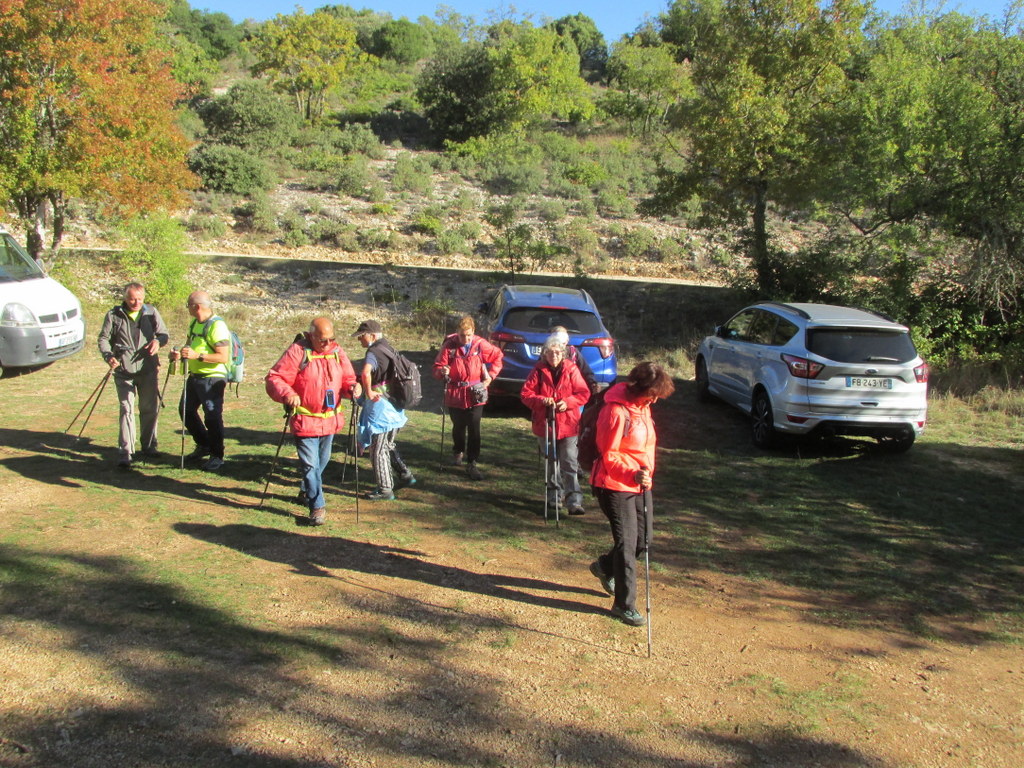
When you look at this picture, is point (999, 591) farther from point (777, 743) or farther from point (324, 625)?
point (324, 625)

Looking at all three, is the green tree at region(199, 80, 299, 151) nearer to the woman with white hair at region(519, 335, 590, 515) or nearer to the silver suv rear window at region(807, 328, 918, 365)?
the silver suv rear window at region(807, 328, 918, 365)

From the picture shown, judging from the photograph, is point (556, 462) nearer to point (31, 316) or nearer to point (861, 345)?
point (861, 345)

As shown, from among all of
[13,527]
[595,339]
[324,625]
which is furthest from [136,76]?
[324,625]

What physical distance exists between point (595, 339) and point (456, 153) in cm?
3032

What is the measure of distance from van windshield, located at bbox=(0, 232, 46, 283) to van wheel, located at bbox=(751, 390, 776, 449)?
10341mm

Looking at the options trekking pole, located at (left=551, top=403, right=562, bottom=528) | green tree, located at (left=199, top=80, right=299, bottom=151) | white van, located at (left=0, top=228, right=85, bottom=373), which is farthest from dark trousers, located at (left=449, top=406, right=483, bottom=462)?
green tree, located at (left=199, top=80, right=299, bottom=151)

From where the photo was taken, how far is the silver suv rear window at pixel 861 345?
922 centimetres

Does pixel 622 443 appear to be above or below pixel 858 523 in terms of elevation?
above

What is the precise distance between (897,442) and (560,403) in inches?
203

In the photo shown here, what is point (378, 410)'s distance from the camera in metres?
7.19

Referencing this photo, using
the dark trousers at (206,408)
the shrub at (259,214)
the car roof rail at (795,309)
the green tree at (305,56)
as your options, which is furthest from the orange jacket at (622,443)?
the green tree at (305,56)

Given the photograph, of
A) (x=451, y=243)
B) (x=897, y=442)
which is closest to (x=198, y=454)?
(x=897, y=442)

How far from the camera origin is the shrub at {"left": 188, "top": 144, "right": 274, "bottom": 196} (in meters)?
31.2

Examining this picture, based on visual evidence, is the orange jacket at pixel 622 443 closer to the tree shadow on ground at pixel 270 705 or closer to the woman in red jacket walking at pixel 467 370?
the tree shadow on ground at pixel 270 705
